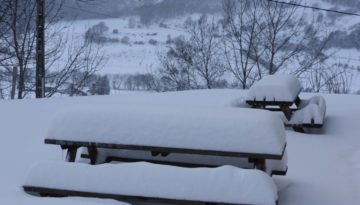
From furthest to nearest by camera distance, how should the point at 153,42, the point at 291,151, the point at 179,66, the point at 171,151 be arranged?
the point at 153,42, the point at 179,66, the point at 291,151, the point at 171,151

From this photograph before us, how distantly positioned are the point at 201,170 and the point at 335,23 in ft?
66.0

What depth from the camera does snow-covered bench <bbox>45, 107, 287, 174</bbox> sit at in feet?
13.6

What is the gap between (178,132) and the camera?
4.29m

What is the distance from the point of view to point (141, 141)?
171 inches

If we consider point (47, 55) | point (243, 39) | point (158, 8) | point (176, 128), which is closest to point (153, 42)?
point (158, 8)

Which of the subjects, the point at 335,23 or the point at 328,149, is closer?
the point at 328,149

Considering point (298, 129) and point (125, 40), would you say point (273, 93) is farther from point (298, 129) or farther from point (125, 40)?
point (125, 40)

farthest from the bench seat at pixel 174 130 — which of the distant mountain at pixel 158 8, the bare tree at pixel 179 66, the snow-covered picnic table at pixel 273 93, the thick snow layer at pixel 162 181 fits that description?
the bare tree at pixel 179 66

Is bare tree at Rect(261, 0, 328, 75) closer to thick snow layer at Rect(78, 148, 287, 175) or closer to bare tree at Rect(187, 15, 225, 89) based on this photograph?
bare tree at Rect(187, 15, 225, 89)

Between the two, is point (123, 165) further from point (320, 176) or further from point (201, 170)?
point (320, 176)

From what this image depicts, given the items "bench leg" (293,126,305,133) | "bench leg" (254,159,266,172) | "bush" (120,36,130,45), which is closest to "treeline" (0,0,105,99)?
"bush" (120,36,130,45)

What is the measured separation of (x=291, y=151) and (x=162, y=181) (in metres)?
3.01

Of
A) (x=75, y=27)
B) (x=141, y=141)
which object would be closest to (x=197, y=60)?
(x=75, y=27)

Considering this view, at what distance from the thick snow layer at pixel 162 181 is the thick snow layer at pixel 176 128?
0.21 m
